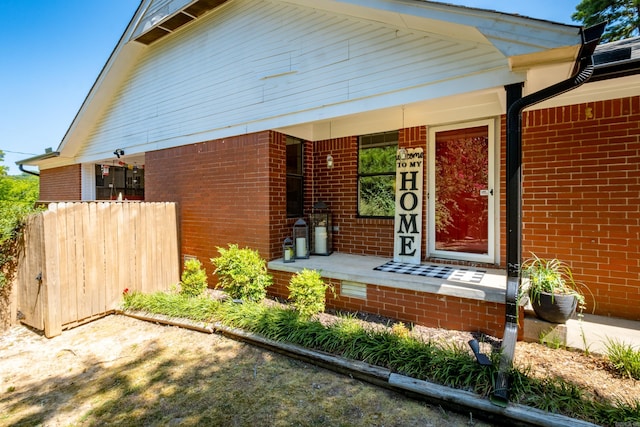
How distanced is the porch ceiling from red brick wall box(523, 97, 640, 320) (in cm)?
89

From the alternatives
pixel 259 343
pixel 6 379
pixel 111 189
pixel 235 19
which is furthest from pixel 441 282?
pixel 111 189

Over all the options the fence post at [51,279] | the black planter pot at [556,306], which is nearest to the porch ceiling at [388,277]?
the black planter pot at [556,306]

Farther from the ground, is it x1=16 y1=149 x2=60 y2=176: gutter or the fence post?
x1=16 y1=149 x2=60 y2=176: gutter

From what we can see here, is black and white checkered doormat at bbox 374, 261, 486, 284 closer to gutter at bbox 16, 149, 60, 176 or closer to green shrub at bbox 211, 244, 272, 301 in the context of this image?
green shrub at bbox 211, 244, 272, 301

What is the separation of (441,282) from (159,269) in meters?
5.00

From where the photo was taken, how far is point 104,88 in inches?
307

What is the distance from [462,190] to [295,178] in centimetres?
307

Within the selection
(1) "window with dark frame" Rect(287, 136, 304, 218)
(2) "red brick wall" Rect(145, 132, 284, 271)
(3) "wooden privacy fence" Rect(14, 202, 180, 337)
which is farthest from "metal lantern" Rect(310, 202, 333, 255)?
(3) "wooden privacy fence" Rect(14, 202, 180, 337)

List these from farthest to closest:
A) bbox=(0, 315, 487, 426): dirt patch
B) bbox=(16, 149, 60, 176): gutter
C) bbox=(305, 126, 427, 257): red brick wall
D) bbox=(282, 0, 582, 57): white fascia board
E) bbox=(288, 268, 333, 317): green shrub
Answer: bbox=(16, 149, 60, 176): gutter
bbox=(305, 126, 427, 257): red brick wall
bbox=(288, 268, 333, 317): green shrub
bbox=(282, 0, 582, 57): white fascia board
bbox=(0, 315, 487, 426): dirt patch

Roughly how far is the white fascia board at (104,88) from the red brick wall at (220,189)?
2401 mm

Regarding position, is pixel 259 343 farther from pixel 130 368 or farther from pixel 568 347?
pixel 568 347

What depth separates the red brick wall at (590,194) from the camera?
3.60 meters

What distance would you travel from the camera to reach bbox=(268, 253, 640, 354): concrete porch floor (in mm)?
3168

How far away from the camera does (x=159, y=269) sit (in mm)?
5750
